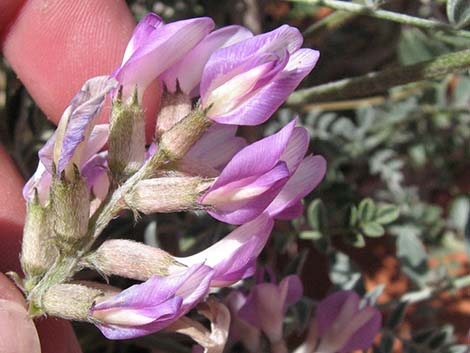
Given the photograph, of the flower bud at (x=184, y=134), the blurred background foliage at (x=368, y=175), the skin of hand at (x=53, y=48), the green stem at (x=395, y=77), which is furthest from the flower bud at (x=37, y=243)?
the green stem at (x=395, y=77)

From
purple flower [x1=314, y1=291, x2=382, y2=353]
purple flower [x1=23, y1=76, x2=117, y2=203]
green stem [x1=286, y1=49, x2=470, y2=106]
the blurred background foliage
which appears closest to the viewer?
purple flower [x1=23, y1=76, x2=117, y2=203]

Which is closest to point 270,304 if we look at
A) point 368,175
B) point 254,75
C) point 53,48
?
point 254,75

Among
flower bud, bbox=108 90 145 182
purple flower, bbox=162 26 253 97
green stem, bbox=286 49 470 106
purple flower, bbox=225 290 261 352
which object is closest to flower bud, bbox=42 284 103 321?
flower bud, bbox=108 90 145 182

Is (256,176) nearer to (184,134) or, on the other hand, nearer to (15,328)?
(184,134)

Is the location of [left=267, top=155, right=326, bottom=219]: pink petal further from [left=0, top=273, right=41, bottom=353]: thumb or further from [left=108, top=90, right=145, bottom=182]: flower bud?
[left=0, top=273, right=41, bottom=353]: thumb

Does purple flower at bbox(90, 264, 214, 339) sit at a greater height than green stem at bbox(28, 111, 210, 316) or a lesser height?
lesser

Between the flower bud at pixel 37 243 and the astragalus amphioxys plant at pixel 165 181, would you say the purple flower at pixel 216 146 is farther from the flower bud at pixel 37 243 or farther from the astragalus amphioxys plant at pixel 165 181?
the flower bud at pixel 37 243
